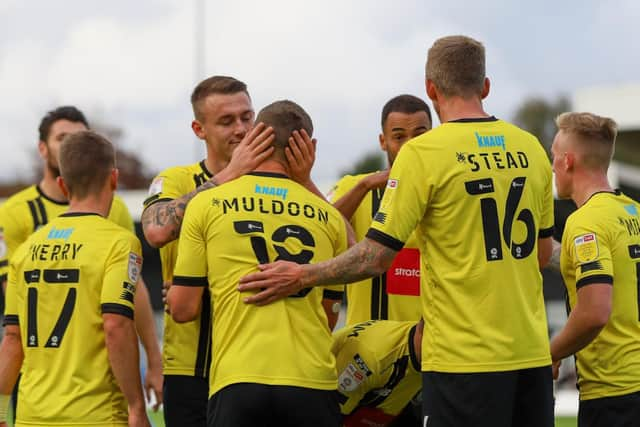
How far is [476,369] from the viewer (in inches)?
189

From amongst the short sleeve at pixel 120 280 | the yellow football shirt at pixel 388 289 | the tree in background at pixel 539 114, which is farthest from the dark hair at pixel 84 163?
the tree in background at pixel 539 114

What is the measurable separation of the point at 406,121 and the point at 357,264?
6.07 ft

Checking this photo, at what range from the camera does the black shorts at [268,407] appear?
4.74 meters

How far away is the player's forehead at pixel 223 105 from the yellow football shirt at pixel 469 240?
4.95ft

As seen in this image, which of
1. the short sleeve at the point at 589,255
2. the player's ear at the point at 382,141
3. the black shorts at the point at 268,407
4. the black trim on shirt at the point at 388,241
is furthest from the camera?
the player's ear at the point at 382,141

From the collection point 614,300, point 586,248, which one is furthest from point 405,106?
point 614,300

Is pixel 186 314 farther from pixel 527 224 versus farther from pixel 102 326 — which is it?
pixel 527 224

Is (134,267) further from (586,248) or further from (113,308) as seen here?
(586,248)

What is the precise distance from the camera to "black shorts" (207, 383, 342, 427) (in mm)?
4738

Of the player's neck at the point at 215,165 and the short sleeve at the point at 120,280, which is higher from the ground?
the player's neck at the point at 215,165

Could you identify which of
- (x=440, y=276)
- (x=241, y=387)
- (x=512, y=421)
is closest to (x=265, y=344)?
(x=241, y=387)

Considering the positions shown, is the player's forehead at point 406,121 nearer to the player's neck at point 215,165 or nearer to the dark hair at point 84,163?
the player's neck at point 215,165

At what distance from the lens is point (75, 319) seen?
545cm

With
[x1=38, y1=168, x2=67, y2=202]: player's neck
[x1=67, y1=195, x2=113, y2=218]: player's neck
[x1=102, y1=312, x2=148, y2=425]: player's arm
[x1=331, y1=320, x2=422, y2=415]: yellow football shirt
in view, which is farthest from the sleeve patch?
[x1=38, y1=168, x2=67, y2=202]: player's neck
